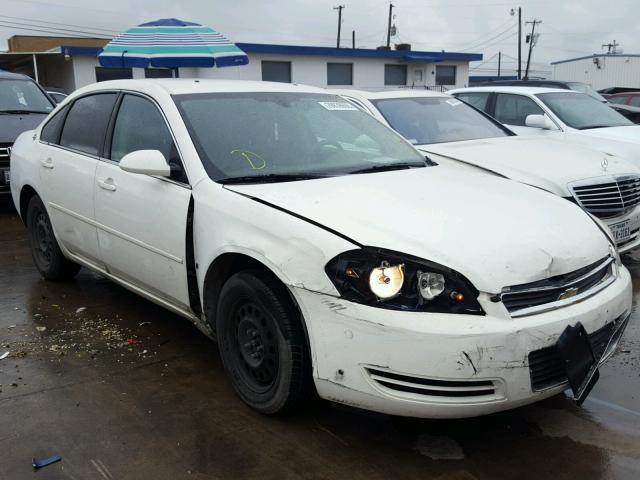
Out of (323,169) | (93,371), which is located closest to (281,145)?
(323,169)

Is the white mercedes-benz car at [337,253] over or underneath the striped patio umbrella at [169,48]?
underneath

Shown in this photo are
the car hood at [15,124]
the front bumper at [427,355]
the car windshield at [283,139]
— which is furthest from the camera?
the car hood at [15,124]

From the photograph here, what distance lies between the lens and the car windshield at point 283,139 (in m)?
3.56

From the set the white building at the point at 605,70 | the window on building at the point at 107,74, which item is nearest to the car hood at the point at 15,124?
the window on building at the point at 107,74

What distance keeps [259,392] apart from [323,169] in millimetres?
1282

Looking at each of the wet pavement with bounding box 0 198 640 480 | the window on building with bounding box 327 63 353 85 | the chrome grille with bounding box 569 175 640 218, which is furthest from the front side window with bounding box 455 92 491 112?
the window on building with bounding box 327 63 353 85

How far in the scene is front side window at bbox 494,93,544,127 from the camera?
834cm

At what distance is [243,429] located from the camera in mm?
3119

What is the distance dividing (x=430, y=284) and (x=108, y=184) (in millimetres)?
2397

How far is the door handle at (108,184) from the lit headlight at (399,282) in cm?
197

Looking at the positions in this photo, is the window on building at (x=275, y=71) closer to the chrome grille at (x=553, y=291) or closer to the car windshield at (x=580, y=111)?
the car windshield at (x=580, y=111)

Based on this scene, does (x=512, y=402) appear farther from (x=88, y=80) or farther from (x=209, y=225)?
(x=88, y=80)

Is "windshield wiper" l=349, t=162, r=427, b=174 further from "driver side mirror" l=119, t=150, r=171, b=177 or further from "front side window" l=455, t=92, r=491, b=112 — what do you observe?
"front side window" l=455, t=92, r=491, b=112

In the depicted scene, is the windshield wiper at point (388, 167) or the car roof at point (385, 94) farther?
the car roof at point (385, 94)
